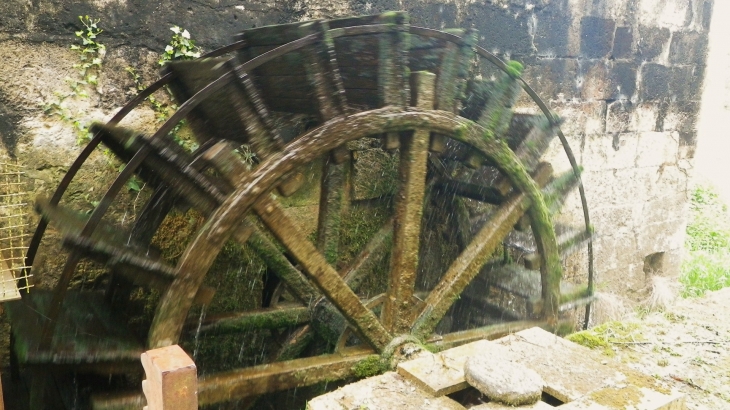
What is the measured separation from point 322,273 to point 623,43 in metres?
3.85

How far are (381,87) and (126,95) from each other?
1435 millimetres

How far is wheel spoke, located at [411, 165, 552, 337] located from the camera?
3.37m

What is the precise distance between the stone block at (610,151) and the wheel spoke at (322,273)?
3061mm

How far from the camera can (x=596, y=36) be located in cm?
520

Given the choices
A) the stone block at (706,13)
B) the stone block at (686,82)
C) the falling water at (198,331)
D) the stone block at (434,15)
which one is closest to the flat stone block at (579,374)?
the falling water at (198,331)

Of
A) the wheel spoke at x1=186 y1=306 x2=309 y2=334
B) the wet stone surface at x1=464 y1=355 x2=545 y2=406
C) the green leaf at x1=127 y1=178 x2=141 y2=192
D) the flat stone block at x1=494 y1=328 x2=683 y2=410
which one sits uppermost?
the green leaf at x1=127 y1=178 x2=141 y2=192

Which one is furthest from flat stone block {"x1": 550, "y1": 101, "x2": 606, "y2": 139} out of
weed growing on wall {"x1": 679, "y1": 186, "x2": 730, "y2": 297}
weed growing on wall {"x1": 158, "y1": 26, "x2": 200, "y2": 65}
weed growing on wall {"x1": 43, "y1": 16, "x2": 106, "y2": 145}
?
weed growing on wall {"x1": 43, "y1": 16, "x2": 106, "y2": 145}

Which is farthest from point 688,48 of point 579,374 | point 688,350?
point 579,374

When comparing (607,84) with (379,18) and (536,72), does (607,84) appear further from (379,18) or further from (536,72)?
(379,18)

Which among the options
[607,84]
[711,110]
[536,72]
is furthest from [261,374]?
[711,110]

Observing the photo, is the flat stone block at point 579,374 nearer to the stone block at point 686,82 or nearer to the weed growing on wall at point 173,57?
the weed growing on wall at point 173,57

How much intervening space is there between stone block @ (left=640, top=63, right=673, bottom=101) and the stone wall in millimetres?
12

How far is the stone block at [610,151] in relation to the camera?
5363 millimetres

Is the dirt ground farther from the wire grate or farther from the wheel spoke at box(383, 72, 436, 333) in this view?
the wire grate
